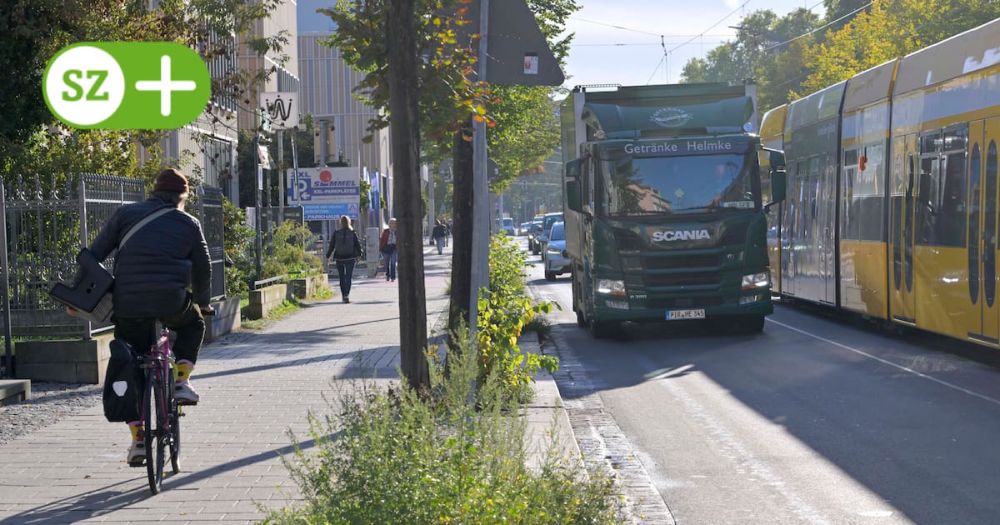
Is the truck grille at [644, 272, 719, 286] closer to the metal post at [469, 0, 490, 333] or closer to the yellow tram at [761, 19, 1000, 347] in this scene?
the yellow tram at [761, 19, 1000, 347]

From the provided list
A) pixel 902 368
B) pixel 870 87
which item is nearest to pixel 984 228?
pixel 902 368

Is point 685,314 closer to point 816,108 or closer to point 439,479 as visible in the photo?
point 816,108

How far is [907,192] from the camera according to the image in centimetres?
1593

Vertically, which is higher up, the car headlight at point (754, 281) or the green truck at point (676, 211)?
the green truck at point (676, 211)

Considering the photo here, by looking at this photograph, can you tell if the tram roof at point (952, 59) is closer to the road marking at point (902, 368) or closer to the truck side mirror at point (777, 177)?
the truck side mirror at point (777, 177)

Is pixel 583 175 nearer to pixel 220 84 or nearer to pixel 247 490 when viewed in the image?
pixel 220 84

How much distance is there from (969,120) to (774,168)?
406cm

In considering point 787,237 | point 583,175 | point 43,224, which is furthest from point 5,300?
point 787,237

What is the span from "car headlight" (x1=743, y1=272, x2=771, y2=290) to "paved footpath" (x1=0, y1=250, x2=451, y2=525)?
4789mm

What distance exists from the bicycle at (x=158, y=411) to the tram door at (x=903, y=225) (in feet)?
32.2

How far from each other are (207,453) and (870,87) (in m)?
11.4

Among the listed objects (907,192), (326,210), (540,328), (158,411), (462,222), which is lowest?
(540,328)

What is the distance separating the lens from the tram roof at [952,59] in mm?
13391

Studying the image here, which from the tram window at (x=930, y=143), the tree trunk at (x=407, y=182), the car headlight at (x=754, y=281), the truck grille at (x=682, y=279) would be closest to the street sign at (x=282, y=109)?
the truck grille at (x=682, y=279)
